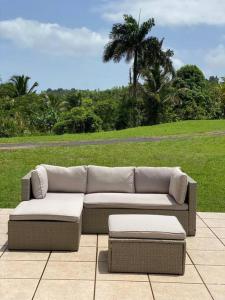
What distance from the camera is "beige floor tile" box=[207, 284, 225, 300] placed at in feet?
12.0

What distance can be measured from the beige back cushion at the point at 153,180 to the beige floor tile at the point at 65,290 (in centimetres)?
230

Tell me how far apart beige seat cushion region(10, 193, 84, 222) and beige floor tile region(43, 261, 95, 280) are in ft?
1.80

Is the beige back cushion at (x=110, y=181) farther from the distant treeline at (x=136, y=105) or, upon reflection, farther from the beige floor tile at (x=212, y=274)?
the distant treeline at (x=136, y=105)

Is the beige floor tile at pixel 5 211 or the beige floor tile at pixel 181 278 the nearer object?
the beige floor tile at pixel 181 278

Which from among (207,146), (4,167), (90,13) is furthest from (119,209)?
(207,146)

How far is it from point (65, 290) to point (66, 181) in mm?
2404

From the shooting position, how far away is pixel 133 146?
13664mm

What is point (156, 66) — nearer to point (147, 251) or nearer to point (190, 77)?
point (190, 77)

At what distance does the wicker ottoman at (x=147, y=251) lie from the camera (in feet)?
13.6

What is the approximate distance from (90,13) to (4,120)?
35.8 ft

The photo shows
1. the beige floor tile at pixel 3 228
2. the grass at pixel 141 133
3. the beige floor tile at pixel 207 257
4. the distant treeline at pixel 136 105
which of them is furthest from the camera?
the distant treeline at pixel 136 105

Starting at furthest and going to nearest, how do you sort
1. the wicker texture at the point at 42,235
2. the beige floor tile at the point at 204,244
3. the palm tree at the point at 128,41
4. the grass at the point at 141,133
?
1. the palm tree at the point at 128,41
2. the grass at the point at 141,133
3. the beige floor tile at the point at 204,244
4. the wicker texture at the point at 42,235

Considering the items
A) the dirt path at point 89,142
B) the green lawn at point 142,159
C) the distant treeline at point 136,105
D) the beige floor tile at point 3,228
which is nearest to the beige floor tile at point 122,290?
the beige floor tile at point 3,228

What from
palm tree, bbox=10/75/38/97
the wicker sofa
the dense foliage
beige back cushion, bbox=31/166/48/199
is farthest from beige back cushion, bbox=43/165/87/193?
palm tree, bbox=10/75/38/97
